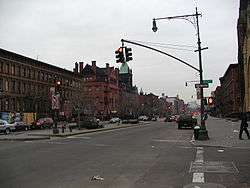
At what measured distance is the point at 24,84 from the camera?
90.0 meters

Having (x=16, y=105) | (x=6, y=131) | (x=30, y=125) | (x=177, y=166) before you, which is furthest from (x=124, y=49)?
(x=16, y=105)

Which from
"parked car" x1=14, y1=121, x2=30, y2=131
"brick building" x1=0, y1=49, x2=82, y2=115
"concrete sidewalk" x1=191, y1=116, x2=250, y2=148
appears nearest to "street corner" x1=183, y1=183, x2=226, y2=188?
"concrete sidewalk" x1=191, y1=116, x2=250, y2=148

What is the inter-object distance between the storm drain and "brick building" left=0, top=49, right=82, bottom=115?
6389 cm

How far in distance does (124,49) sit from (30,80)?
67.9m

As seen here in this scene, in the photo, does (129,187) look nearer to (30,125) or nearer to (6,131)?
(6,131)

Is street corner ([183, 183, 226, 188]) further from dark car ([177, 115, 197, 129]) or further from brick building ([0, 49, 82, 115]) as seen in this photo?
brick building ([0, 49, 82, 115])

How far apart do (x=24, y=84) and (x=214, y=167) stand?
78739 mm

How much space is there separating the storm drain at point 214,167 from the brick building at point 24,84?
63.9m

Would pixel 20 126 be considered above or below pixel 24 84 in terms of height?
below

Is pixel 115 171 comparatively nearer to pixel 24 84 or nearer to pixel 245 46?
pixel 245 46

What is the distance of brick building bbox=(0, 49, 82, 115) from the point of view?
Result: 81.2 m

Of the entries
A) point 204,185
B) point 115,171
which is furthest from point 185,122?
point 204,185

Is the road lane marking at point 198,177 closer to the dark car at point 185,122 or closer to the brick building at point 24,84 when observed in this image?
the dark car at point 185,122

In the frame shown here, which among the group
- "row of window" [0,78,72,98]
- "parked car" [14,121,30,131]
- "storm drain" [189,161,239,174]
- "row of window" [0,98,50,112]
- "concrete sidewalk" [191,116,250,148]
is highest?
"row of window" [0,78,72,98]
